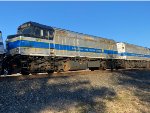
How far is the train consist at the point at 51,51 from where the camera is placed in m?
18.3

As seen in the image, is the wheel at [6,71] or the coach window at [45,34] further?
the coach window at [45,34]

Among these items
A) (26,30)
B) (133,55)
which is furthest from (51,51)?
(133,55)

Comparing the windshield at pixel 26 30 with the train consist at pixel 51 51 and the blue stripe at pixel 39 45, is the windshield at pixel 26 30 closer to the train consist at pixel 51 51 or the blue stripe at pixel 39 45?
the train consist at pixel 51 51

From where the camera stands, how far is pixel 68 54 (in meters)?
23.1

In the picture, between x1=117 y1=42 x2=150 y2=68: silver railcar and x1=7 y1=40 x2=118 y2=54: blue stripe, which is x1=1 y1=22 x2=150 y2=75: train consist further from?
x1=117 y1=42 x2=150 y2=68: silver railcar

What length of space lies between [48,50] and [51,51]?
1.22 feet

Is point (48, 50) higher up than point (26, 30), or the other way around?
point (26, 30)

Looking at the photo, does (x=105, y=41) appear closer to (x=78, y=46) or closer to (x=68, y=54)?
(x=78, y=46)

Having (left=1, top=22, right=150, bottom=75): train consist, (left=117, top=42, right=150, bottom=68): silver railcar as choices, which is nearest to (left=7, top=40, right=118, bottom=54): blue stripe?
(left=1, top=22, right=150, bottom=75): train consist

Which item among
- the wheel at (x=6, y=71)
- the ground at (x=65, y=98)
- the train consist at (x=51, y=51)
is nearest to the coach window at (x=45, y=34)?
the train consist at (x=51, y=51)

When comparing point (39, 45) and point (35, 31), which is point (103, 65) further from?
point (35, 31)

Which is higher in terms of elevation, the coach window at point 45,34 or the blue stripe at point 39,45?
the coach window at point 45,34

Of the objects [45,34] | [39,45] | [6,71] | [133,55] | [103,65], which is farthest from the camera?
[133,55]

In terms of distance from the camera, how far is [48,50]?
2048 cm
